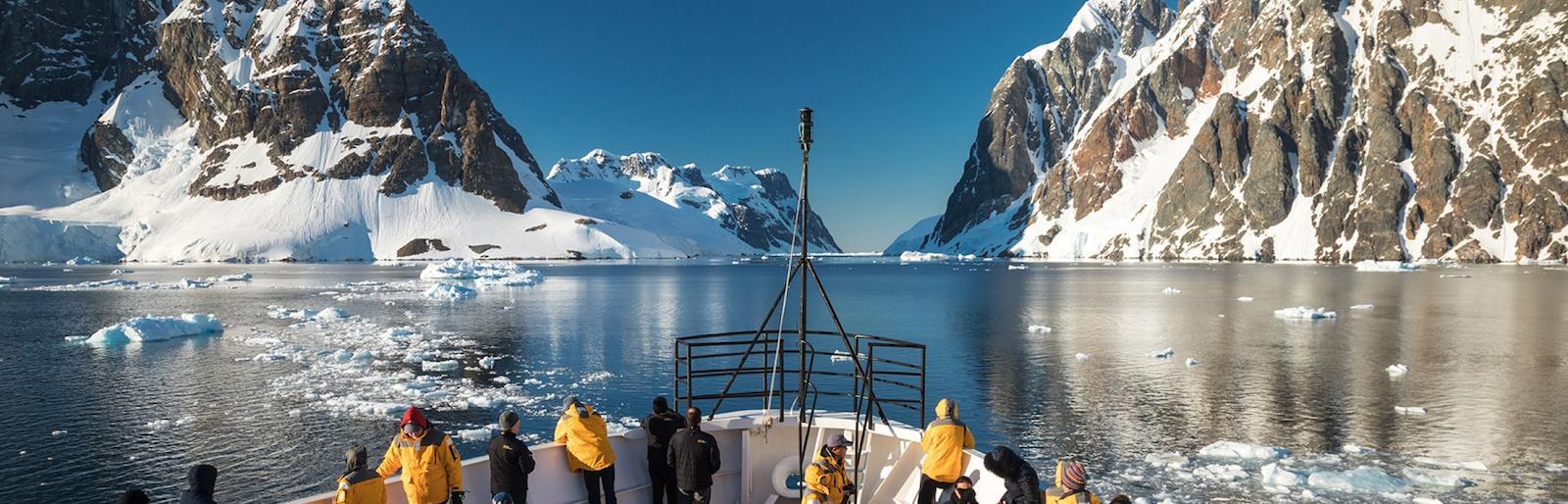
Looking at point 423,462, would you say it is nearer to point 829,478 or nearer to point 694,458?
point 694,458

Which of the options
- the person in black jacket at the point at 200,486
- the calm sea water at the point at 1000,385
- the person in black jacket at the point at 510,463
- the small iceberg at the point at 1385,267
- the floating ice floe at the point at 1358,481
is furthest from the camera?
the small iceberg at the point at 1385,267

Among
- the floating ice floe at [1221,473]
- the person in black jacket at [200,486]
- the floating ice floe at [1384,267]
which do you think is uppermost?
the floating ice floe at [1384,267]

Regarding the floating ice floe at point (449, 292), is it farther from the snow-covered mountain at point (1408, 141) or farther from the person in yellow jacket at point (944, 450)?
the snow-covered mountain at point (1408, 141)

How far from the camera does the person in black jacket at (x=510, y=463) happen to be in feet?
31.3

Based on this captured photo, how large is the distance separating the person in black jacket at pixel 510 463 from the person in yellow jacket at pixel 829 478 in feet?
10.9

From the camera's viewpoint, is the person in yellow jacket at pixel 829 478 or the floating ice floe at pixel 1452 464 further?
the floating ice floe at pixel 1452 464

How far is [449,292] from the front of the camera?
75.9m

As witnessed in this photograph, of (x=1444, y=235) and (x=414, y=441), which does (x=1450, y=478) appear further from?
(x=1444, y=235)

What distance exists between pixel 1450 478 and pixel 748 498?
16.5m

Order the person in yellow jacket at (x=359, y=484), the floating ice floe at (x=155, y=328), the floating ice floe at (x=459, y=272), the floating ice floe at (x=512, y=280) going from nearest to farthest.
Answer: the person in yellow jacket at (x=359, y=484), the floating ice floe at (x=155, y=328), the floating ice floe at (x=512, y=280), the floating ice floe at (x=459, y=272)

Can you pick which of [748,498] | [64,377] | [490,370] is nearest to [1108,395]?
[748,498]

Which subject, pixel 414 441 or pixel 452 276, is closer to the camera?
pixel 414 441

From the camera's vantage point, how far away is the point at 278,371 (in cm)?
3169

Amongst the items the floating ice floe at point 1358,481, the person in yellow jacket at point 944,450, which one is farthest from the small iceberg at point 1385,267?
the person in yellow jacket at point 944,450
